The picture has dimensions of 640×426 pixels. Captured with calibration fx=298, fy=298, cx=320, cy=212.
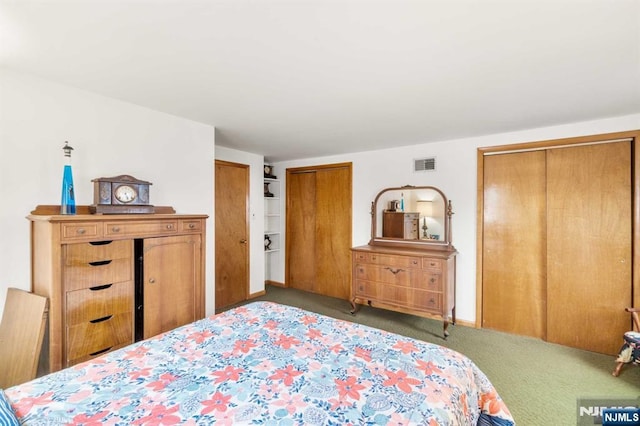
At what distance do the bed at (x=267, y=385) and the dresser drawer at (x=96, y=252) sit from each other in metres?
0.72

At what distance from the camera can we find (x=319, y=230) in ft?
16.3

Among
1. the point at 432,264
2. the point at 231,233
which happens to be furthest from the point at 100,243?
the point at 432,264

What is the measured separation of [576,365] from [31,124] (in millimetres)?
4733

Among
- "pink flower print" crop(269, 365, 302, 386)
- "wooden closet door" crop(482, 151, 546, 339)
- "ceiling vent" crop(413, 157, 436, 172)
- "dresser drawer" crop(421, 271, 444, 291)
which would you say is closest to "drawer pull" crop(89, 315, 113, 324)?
"pink flower print" crop(269, 365, 302, 386)

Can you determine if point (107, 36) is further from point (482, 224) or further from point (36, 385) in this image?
point (482, 224)

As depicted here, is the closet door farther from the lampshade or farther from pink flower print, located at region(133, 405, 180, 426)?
pink flower print, located at region(133, 405, 180, 426)

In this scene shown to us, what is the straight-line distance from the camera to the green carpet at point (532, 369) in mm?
2117

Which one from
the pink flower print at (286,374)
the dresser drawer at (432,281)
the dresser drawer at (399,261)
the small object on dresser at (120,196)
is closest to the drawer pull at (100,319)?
the small object on dresser at (120,196)

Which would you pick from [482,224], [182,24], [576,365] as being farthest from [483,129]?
[182,24]

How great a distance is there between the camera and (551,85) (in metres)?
2.11

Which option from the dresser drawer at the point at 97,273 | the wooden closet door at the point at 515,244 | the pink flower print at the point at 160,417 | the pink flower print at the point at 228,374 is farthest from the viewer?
the wooden closet door at the point at 515,244

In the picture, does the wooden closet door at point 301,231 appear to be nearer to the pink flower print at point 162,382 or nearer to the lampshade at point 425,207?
the lampshade at point 425,207

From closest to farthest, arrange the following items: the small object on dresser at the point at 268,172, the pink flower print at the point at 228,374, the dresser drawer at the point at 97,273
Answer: the pink flower print at the point at 228,374
the dresser drawer at the point at 97,273
the small object on dresser at the point at 268,172

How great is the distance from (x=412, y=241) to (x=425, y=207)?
0.48 meters
